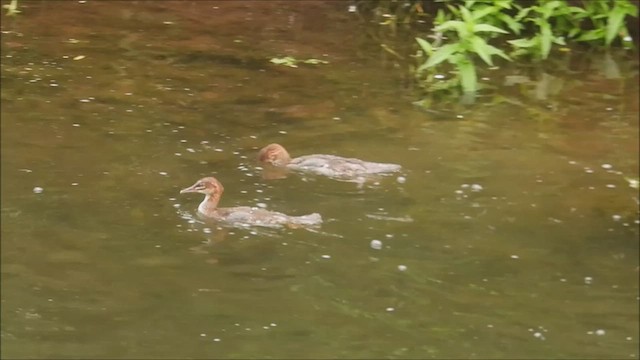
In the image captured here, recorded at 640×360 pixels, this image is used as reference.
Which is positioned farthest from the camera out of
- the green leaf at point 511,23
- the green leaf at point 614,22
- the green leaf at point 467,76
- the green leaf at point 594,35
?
the green leaf at point 594,35

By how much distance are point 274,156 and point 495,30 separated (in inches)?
86.4

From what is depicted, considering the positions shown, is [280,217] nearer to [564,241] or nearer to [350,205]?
[350,205]

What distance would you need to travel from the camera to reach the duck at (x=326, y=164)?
6.35 meters

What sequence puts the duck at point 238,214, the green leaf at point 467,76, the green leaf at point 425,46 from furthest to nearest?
1. the green leaf at point 425,46
2. the green leaf at point 467,76
3. the duck at point 238,214

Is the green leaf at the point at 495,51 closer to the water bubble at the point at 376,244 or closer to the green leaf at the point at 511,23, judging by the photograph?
the green leaf at the point at 511,23

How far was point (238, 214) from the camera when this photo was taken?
5926 millimetres

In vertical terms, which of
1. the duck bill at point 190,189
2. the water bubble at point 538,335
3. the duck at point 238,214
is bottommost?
the water bubble at point 538,335

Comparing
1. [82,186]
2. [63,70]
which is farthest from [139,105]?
[82,186]

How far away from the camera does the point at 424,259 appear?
5652 mm

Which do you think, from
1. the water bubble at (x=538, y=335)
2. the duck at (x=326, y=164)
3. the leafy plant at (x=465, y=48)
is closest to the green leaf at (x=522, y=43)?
the leafy plant at (x=465, y=48)

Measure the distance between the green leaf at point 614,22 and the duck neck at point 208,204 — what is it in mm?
3834

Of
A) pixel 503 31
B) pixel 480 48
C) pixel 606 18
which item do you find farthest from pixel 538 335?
pixel 606 18

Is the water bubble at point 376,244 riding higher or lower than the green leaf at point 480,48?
lower

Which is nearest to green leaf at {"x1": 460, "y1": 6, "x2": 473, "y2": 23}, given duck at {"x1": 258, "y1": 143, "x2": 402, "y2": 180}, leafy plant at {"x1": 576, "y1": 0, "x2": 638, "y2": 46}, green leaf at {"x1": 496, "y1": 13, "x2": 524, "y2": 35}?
green leaf at {"x1": 496, "y1": 13, "x2": 524, "y2": 35}
